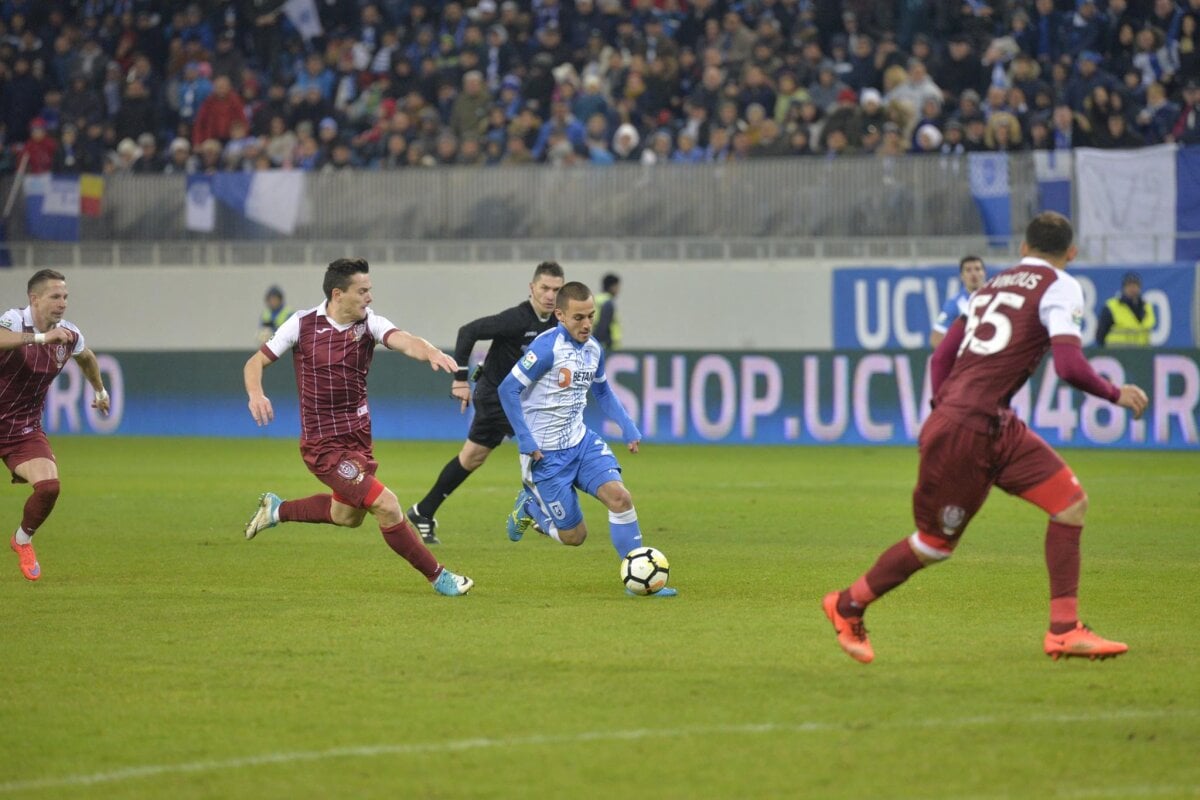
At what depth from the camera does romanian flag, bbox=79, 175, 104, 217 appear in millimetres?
27078

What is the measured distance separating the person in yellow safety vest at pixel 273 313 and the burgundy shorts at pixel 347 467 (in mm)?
14444

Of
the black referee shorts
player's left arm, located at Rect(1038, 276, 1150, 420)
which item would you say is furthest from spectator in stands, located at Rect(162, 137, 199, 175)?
player's left arm, located at Rect(1038, 276, 1150, 420)

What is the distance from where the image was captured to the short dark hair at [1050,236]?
740 centimetres

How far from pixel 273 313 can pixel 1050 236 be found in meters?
18.4

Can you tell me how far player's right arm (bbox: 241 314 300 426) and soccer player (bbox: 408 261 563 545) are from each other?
8.74 ft

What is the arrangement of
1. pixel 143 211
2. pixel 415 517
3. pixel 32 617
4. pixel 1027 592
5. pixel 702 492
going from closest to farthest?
pixel 32 617, pixel 1027 592, pixel 415 517, pixel 702 492, pixel 143 211

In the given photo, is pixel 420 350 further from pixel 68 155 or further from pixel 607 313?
pixel 68 155

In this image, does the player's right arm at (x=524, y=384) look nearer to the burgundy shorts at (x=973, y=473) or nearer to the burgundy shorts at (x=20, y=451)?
the burgundy shorts at (x=20, y=451)

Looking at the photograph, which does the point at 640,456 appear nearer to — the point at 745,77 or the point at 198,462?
the point at 198,462

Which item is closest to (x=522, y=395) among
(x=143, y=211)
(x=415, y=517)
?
(x=415, y=517)

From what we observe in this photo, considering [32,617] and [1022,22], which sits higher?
[1022,22]

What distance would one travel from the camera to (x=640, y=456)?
20844 millimetres

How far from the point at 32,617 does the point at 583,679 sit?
341 cm

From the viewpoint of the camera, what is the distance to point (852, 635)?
7355 millimetres
